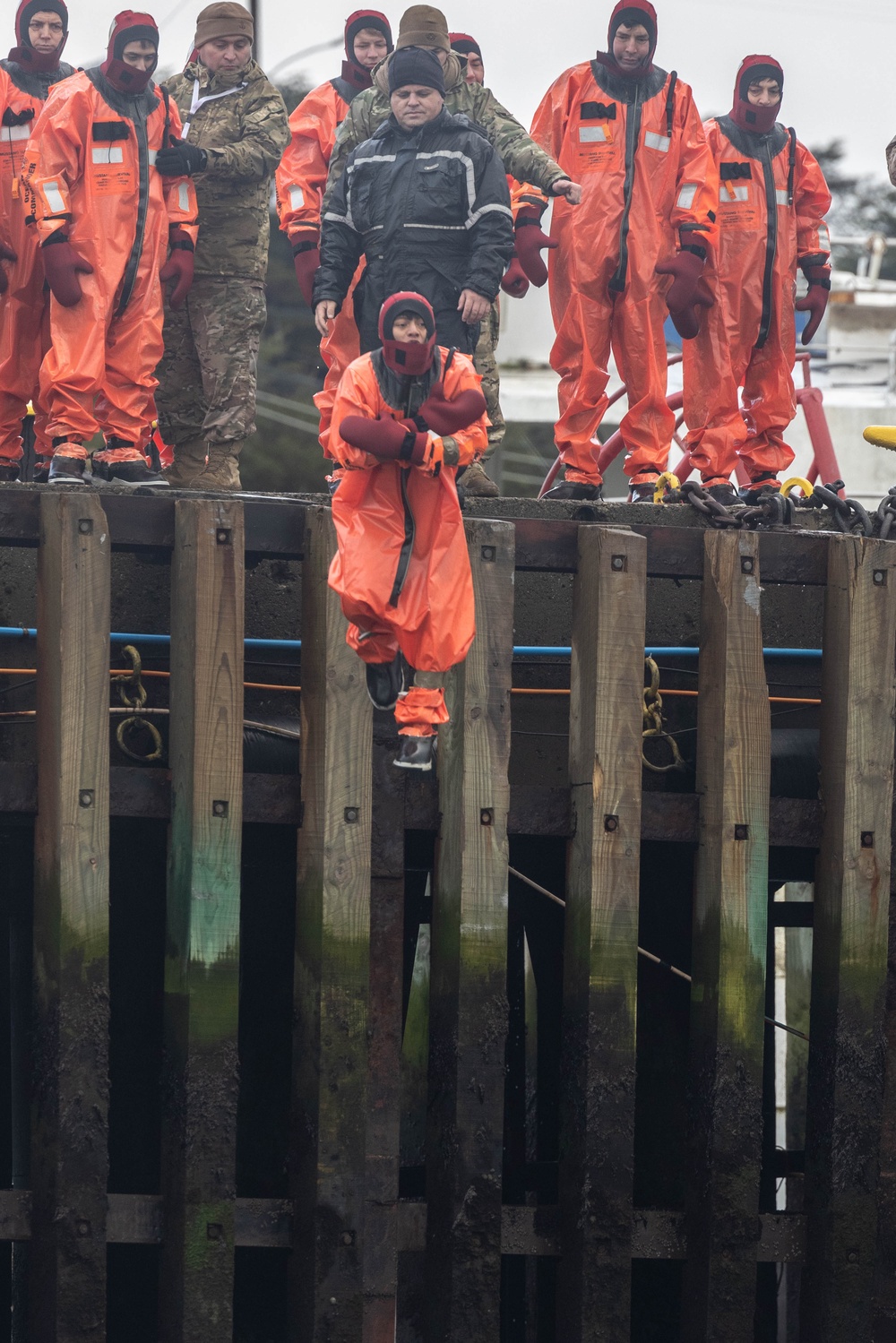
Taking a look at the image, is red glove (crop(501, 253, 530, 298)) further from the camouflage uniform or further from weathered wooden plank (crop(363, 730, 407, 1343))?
weathered wooden plank (crop(363, 730, 407, 1343))

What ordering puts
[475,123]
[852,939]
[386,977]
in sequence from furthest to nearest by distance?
[475,123] < [852,939] < [386,977]

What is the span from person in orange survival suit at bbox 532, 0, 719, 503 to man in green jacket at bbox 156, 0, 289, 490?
1.32m

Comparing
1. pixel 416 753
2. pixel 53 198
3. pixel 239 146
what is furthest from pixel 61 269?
pixel 416 753

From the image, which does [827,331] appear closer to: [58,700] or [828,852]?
[828,852]

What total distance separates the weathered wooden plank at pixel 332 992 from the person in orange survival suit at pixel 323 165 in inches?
80.7

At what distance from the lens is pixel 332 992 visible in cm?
600

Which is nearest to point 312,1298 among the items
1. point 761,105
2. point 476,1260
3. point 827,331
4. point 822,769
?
point 476,1260

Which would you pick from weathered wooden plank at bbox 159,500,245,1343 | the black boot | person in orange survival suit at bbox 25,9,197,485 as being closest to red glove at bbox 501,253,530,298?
person in orange survival suit at bbox 25,9,197,485

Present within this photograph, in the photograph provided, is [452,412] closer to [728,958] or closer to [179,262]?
[728,958]

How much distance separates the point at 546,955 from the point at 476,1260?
1.72 metres

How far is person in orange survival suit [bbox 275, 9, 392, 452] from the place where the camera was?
309 inches

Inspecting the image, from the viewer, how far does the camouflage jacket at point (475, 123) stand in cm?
755

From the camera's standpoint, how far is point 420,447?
563 cm

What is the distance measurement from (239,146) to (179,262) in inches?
26.2
